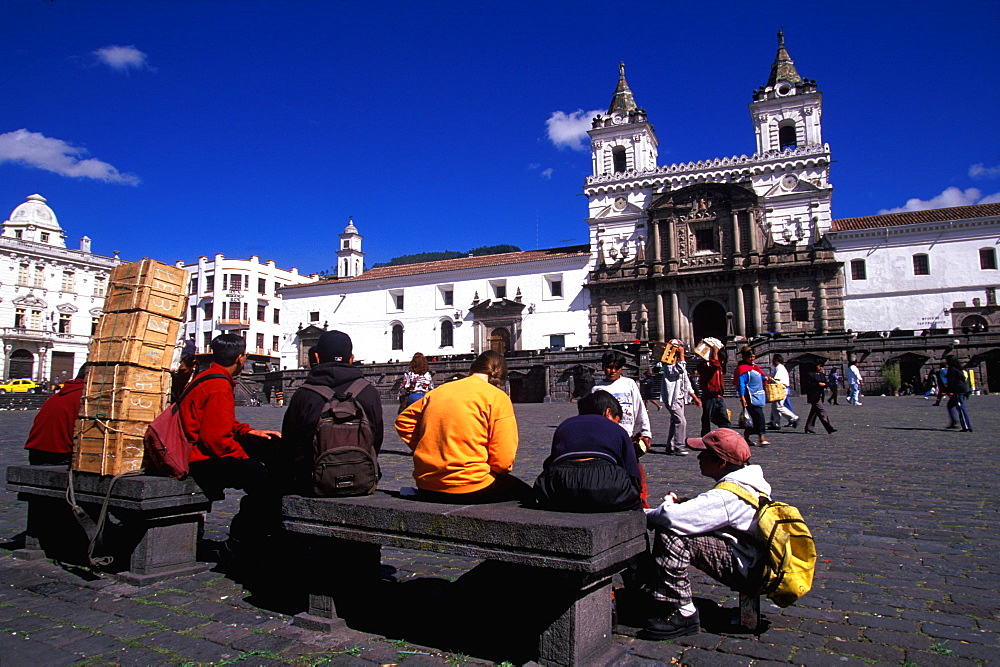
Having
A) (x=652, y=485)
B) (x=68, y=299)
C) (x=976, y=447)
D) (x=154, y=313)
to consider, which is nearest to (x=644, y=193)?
(x=976, y=447)

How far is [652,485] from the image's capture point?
7594mm

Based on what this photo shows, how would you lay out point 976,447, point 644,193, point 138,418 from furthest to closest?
point 644,193, point 976,447, point 138,418

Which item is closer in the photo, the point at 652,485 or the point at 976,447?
the point at 652,485

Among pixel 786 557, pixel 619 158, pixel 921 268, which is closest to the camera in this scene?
pixel 786 557

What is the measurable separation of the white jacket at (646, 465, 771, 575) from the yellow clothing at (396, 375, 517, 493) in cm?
91

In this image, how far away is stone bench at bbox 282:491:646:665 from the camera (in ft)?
9.39

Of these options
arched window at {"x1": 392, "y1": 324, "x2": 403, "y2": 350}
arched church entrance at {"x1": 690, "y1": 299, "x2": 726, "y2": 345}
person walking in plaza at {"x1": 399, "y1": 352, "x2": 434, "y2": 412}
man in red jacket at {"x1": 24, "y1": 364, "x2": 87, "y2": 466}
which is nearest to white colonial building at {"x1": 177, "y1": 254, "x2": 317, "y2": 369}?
arched window at {"x1": 392, "y1": 324, "x2": 403, "y2": 350}

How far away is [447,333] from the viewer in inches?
1887

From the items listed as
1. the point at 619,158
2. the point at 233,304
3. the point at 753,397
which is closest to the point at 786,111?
Answer: the point at 619,158

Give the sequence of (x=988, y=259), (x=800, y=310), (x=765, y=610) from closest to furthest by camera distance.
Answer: (x=765, y=610), (x=988, y=259), (x=800, y=310)

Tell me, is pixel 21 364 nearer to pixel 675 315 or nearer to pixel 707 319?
pixel 675 315

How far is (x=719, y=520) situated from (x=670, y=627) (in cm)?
61

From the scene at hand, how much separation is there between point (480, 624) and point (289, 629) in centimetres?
106

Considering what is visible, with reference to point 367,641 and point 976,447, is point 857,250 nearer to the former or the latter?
point 976,447
